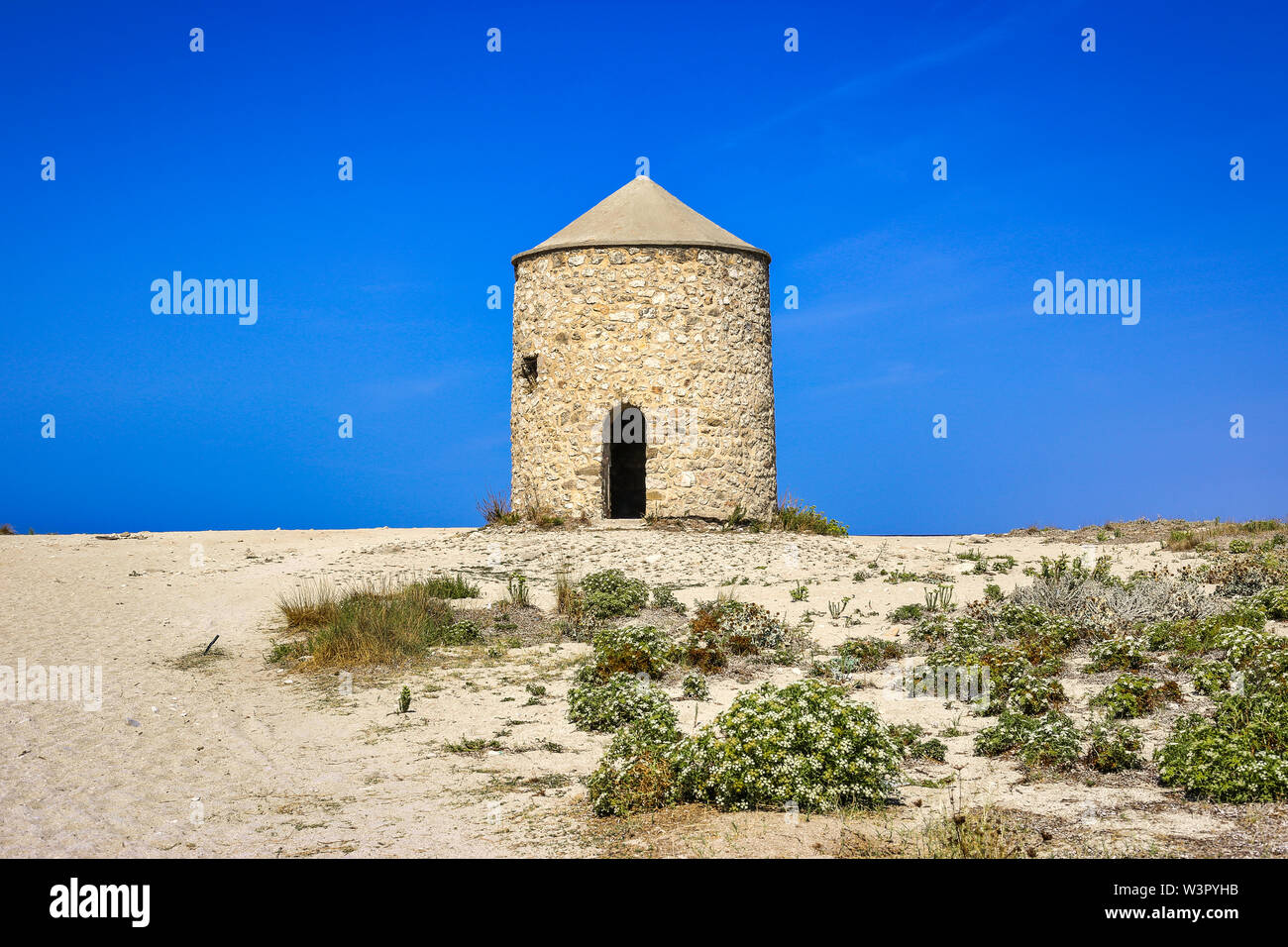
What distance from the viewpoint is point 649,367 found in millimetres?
19328

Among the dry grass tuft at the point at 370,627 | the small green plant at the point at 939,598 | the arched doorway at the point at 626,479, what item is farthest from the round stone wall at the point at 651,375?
the small green plant at the point at 939,598

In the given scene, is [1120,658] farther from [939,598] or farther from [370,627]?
[370,627]

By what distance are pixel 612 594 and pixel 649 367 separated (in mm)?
6681

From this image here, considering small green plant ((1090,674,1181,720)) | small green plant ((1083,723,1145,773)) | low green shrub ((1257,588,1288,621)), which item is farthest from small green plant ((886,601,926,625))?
small green plant ((1083,723,1145,773))

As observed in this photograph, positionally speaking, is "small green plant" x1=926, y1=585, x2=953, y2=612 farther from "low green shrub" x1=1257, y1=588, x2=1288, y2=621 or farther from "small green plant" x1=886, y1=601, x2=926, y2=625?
"low green shrub" x1=1257, y1=588, x2=1288, y2=621

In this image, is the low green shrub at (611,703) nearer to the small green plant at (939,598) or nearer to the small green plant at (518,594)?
the small green plant at (939,598)

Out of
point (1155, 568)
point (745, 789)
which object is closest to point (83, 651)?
point (745, 789)

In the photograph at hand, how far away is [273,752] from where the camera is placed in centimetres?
823

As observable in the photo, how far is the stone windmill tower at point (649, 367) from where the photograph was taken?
762 inches

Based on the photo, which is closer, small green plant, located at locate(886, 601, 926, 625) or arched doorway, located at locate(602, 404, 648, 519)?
small green plant, located at locate(886, 601, 926, 625)

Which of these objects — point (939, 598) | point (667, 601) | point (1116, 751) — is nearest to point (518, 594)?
point (667, 601)

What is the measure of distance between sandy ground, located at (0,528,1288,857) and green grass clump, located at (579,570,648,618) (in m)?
0.85

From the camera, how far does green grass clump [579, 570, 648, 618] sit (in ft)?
43.9
